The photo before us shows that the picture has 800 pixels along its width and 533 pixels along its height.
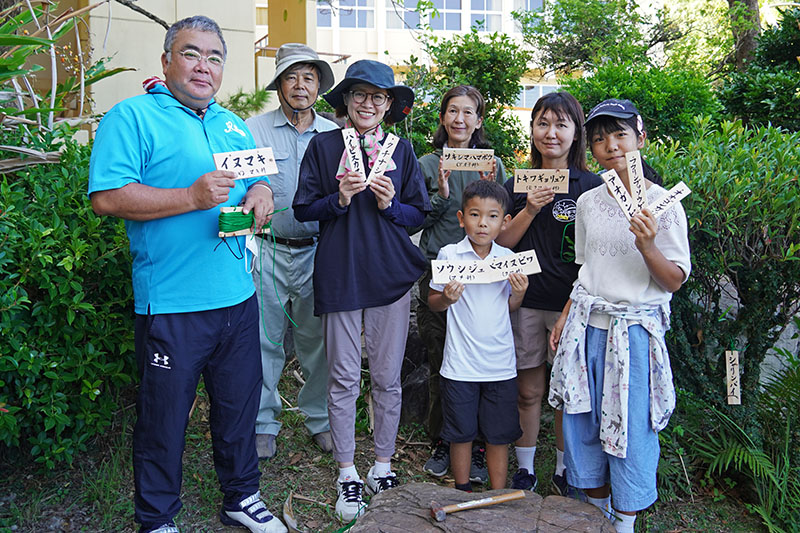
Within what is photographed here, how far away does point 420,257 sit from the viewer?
3455 millimetres

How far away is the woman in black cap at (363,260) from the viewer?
334 cm

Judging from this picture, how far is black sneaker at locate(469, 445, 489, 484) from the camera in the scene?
3.71m

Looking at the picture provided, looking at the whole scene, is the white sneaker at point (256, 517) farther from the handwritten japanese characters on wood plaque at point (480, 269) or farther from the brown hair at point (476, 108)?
the brown hair at point (476, 108)

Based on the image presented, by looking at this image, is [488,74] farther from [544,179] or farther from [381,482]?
[381,482]

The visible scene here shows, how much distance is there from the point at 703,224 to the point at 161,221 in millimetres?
2555

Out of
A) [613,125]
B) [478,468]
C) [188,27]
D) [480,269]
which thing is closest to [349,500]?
[478,468]

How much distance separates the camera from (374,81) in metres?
3.28

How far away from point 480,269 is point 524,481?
48.3 inches

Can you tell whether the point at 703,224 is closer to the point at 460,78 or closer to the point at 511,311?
the point at 511,311

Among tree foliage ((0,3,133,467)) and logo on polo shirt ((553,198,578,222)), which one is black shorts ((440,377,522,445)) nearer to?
logo on polo shirt ((553,198,578,222))

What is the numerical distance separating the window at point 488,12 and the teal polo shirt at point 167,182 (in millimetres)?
21537

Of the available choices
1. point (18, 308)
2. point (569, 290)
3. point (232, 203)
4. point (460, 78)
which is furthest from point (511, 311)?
point (460, 78)

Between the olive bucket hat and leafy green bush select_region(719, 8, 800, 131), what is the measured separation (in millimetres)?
5097

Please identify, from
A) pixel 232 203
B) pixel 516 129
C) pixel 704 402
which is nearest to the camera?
pixel 232 203
